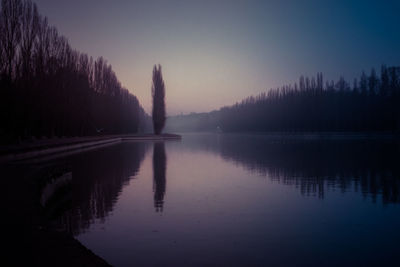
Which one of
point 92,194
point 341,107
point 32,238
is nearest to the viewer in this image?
point 32,238

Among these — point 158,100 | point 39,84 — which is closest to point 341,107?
point 158,100

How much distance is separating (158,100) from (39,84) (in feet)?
99.0

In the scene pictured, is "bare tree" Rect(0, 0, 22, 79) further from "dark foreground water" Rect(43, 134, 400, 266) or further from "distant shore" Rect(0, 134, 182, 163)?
"dark foreground water" Rect(43, 134, 400, 266)

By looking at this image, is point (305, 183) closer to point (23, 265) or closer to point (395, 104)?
point (23, 265)

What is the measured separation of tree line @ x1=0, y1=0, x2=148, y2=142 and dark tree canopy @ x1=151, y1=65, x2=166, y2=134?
1281 cm

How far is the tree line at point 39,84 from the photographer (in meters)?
21.5

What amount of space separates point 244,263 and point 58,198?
6.56m

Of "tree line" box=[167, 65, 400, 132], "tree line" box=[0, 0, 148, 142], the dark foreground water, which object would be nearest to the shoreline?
the dark foreground water

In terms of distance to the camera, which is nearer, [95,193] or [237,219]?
[237,219]

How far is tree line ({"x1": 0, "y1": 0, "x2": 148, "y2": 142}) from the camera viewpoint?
2155 centimetres

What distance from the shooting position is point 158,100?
54.6m

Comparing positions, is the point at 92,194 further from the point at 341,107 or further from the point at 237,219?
the point at 341,107

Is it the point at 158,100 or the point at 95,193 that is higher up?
the point at 158,100

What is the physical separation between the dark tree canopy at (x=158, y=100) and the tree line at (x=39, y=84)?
12810 mm
